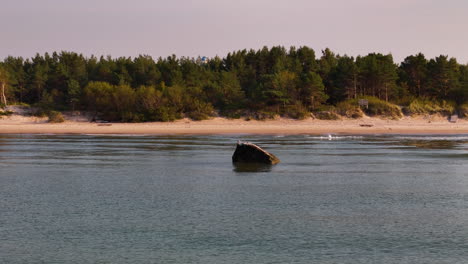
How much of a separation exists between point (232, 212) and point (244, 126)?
55.3 m

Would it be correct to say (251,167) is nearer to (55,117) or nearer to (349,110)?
(349,110)

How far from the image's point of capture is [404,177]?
25609 mm

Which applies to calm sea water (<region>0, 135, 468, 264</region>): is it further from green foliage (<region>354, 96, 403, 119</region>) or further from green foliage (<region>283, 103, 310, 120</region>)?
green foliage (<region>354, 96, 403, 119</region>)

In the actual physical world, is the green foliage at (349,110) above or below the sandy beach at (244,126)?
above

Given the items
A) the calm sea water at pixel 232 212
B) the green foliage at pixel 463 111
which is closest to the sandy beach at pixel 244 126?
the green foliage at pixel 463 111

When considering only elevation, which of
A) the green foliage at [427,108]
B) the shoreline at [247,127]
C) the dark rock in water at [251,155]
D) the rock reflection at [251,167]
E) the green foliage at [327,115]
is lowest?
the rock reflection at [251,167]

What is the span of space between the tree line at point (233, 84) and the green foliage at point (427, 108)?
6.91 feet

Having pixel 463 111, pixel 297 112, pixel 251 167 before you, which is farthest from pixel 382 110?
pixel 251 167

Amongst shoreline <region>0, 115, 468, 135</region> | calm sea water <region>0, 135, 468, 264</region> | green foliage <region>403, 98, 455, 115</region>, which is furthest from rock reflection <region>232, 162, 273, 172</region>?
green foliage <region>403, 98, 455, 115</region>

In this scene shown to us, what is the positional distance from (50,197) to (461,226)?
1272cm

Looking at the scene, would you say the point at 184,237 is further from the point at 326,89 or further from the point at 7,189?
the point at 326,89

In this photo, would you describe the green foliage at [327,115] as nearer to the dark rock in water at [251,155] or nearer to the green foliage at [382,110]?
the green foliage at [382,110]

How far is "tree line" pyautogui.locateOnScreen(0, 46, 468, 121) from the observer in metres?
81.1

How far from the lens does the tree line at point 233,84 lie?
266 ft
